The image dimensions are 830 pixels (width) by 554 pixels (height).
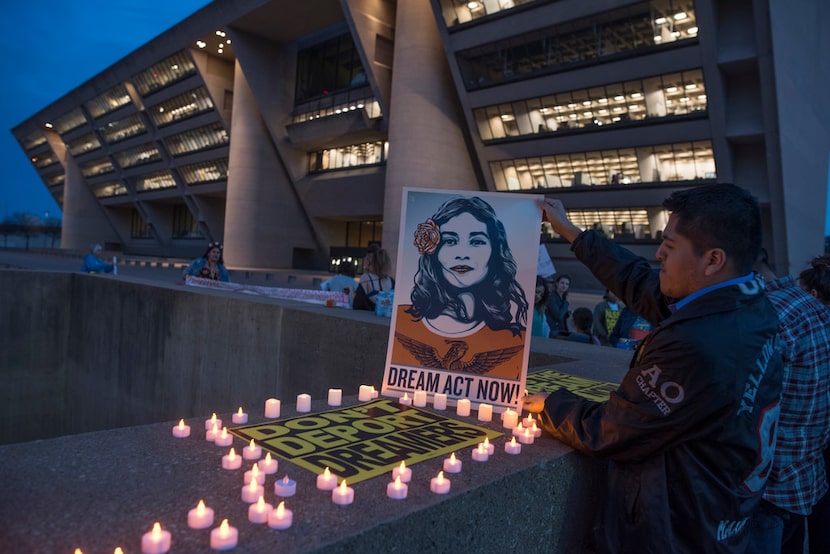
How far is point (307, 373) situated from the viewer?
674 cm

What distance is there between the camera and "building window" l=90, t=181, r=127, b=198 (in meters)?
65.6

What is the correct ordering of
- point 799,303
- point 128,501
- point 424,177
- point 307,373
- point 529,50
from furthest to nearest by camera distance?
point 424,177, point 529,50, point 307,373, point 799,303, point 128,501

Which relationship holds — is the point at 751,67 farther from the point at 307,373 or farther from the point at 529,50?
the point at 307,373

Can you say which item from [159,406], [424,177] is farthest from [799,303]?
[424,177]

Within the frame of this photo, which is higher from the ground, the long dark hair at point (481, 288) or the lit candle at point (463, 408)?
the long dark hair at point (481, 288)

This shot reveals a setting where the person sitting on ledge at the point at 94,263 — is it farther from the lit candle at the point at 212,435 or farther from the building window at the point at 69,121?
the building window at the point at 69,121

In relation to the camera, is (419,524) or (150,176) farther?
(150,176)

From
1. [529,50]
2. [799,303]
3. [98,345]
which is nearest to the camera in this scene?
[799,303]

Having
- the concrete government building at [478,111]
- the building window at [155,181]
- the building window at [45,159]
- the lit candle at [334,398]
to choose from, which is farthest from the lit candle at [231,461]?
the building window at [45,159]

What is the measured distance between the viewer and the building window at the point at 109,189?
65.6 meters

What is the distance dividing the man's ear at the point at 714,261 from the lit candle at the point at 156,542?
2033 millimetres

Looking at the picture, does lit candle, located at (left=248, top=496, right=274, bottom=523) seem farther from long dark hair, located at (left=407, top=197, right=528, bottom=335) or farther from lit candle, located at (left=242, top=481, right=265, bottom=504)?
long dark hair, located at (left=407, top=197, right=528, bottom=335)

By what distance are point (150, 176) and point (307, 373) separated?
2351 inches

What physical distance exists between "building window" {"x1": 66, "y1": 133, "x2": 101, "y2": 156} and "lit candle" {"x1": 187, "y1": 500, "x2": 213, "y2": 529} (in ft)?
240
